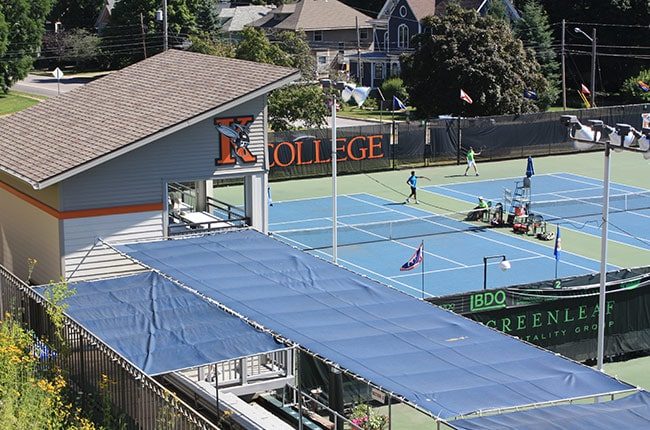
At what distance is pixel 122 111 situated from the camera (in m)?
28.1

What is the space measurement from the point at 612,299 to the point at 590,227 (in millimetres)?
17541

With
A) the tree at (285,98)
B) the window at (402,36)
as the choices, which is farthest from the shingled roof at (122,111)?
the window at (402,36)

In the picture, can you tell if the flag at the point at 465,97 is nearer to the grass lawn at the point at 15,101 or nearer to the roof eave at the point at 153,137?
the grass lawn at the point at 15,101

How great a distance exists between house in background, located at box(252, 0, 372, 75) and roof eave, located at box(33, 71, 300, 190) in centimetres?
7992

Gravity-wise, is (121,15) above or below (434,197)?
above

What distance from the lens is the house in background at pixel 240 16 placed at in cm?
11800

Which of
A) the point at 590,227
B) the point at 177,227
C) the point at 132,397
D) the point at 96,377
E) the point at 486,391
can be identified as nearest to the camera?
the point at 486,391

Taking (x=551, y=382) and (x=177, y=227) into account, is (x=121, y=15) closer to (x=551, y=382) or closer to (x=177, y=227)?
(x=177, y=227)

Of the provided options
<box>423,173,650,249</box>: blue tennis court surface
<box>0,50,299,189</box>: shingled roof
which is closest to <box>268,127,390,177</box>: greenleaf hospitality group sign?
<box>423,173,650,249</box>: blue tennis court surface

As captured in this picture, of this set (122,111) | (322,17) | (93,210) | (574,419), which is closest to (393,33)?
(322,17)

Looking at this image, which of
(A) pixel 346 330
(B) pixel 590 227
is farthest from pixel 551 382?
(B) pixel 590 227

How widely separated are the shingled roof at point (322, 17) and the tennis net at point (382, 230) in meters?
64.5

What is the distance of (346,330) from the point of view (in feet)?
60.3

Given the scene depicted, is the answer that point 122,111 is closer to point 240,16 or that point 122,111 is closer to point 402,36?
point 402,36
